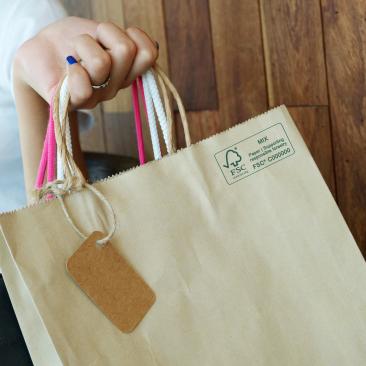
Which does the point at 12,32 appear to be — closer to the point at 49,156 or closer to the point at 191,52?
the point at 49,156

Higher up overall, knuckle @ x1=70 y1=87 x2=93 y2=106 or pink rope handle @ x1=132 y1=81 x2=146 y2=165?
knuckle @ x1=70 y1=87 x2=93 y2=106

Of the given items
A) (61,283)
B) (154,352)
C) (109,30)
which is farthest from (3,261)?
(109,30)

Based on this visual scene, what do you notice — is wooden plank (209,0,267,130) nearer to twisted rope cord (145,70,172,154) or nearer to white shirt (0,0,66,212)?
white shirt (0,0,66,212)

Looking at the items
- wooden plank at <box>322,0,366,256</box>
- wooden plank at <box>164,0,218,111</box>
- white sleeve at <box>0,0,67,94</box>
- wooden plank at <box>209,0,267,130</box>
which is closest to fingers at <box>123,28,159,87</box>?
white sleeve at <box>0,0,67,94</box>

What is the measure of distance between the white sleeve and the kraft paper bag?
0.37 metres

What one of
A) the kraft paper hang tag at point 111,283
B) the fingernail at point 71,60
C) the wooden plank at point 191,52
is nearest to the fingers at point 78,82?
the fingernail at point 71,60

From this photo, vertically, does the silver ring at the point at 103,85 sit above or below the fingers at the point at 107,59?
below

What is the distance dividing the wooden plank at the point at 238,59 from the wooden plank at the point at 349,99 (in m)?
0.17

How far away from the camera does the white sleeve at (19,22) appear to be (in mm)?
886

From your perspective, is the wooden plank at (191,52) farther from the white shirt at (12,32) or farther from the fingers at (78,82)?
the fingers at (78,82)

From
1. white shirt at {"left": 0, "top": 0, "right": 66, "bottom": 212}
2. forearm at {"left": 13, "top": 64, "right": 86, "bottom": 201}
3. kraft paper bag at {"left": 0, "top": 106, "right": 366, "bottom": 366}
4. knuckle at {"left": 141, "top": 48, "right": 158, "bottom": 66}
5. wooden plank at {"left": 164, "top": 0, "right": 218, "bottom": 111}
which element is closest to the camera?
kraft paper bag at {"left": 0, "top": 106, "right": 366, "bottom": 366}

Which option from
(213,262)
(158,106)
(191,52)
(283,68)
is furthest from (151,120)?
(191,52)

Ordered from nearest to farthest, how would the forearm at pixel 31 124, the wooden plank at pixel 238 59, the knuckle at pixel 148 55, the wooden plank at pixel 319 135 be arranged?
the knuckle at pixel 148 55, the forearm at pixel 31 124, the wooden plank at pixel 319 135, the wooden plank at pixel 238 59

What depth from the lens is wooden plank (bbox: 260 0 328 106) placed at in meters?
0.98
